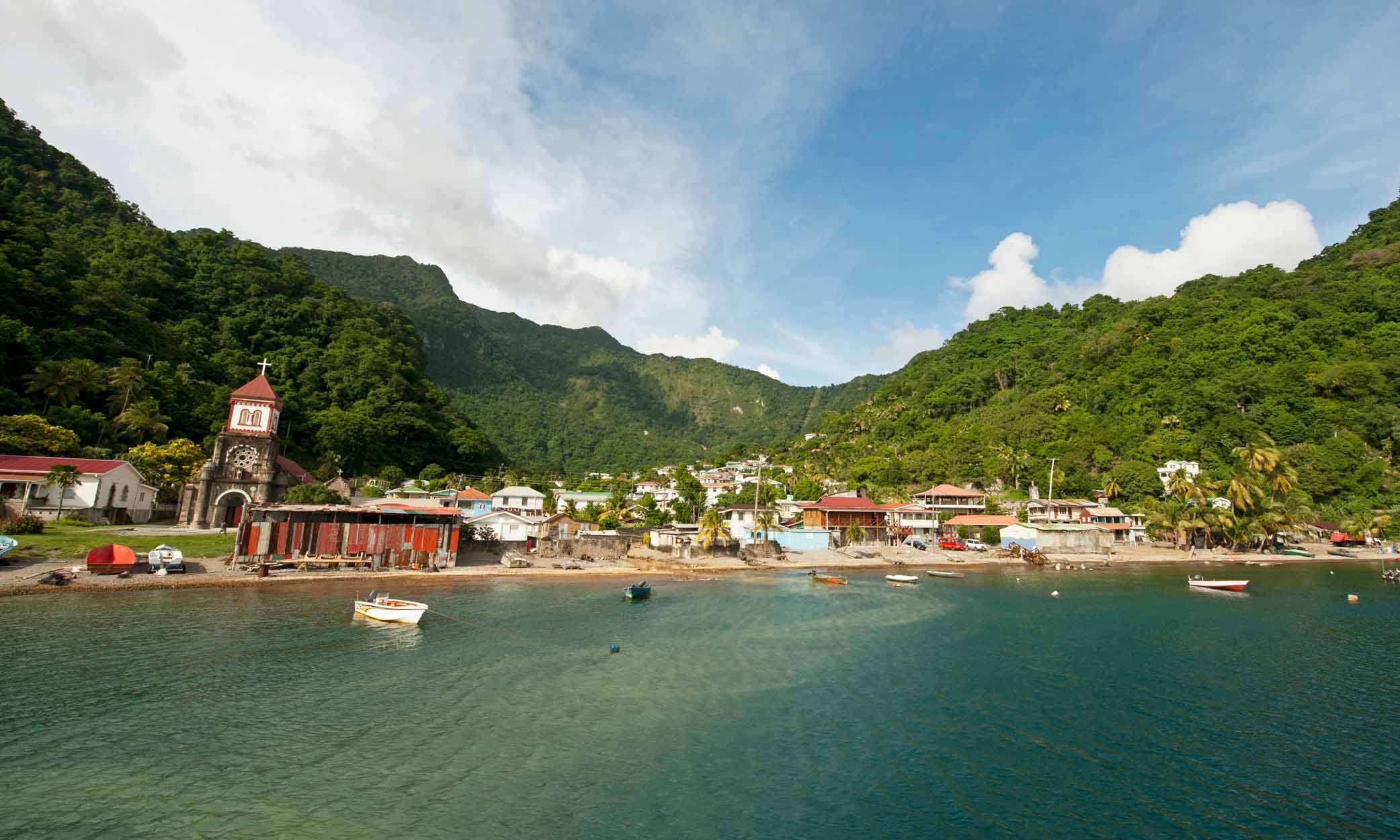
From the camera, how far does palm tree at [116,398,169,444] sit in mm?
54938

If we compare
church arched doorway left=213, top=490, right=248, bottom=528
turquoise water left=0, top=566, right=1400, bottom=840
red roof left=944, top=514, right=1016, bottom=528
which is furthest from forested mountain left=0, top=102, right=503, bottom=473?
red roof left=944, top=514, right=1016, bottom=528

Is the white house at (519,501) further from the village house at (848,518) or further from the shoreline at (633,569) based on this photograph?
the village house at (848,518)

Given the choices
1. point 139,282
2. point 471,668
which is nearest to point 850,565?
point 471,668

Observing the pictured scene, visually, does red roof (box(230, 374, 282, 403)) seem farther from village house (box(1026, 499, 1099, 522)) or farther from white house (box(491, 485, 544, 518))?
village house (box(1026, 499, 1099, 522))

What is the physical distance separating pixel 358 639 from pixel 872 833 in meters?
23.2

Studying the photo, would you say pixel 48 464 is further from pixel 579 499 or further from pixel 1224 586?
pixel 1224 586

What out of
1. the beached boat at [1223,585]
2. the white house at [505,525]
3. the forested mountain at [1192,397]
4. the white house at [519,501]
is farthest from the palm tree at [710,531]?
the forested mountain at [1192,397]

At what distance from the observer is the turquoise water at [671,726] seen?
1313 centimetres

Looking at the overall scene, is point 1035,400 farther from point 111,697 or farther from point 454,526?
point 111,697

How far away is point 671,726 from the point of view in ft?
59.9

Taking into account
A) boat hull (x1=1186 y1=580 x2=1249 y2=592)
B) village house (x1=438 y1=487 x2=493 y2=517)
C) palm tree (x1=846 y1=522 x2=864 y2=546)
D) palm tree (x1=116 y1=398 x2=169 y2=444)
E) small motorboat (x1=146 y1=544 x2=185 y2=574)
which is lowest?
small motorboat (x1=146 y1=544 x2=185 y2=574)

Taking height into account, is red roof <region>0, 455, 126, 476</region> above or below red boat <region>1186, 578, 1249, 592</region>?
above

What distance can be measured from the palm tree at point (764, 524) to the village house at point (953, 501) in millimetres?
26822

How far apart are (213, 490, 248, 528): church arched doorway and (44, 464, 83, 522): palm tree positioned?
8.83 m
